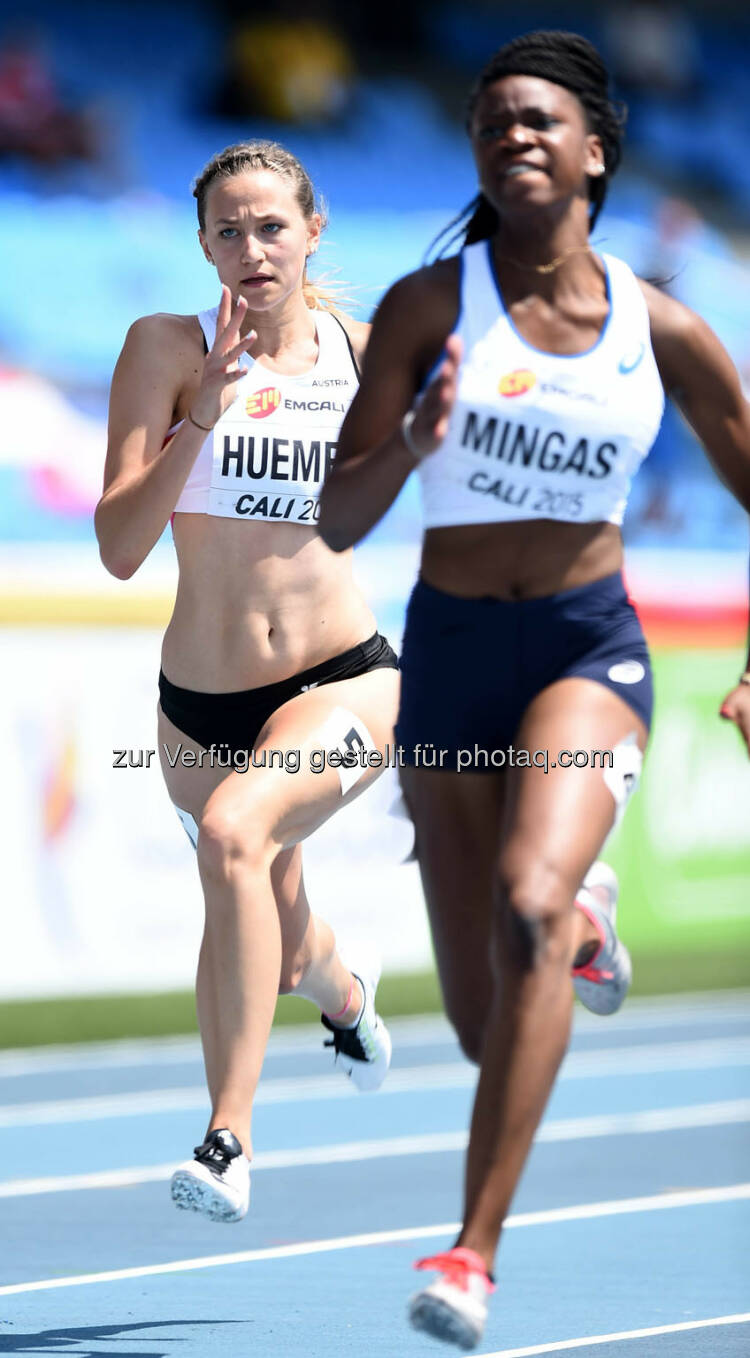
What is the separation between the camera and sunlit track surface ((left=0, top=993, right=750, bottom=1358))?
464 cm

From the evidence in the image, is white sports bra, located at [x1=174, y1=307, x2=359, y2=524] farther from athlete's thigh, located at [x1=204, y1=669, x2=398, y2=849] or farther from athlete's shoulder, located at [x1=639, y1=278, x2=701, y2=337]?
athlete's shoulder, located at [x1=639, y1=278, x2=701, y2=337]

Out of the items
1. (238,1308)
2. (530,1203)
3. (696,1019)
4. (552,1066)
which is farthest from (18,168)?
(552,1066)

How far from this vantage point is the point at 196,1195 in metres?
4.28

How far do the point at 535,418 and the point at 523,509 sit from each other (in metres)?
0.16

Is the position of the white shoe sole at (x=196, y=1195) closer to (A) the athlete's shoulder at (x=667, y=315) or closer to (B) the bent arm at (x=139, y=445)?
(B) the bent arm at (x=139, y=445)

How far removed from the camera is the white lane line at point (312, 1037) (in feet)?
30.8

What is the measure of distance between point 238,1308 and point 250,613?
5.30 feet

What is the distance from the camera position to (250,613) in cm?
491

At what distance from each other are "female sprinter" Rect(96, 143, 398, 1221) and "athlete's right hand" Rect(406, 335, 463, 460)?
1.09 metres

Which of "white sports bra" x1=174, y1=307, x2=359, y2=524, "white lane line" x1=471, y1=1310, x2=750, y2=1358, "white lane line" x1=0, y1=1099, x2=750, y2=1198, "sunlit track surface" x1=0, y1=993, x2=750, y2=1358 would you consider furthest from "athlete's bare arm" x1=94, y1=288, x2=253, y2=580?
"white lane line" x1=0, y1=1099, x2=750, y2=1198

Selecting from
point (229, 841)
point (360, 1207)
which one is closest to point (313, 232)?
point (229, 841)

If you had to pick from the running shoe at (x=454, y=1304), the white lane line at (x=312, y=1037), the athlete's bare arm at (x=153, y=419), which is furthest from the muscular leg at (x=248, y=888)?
the white lane line at (x=312, y=1037)

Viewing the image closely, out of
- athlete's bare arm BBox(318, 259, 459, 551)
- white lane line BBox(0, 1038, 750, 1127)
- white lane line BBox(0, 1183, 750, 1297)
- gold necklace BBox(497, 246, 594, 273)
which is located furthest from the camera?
white lane line BBox(0, 1038, 750, 1127)

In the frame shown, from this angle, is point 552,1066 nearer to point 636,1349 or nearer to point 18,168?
point 636,1349
